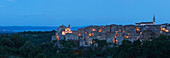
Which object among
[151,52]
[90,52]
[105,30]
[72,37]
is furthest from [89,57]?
[105,30]

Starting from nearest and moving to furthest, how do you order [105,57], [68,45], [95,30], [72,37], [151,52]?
[151,52] < [105,57] < [68,45] < [72,37] < [95,30]

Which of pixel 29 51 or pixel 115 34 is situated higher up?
pixel 115 34

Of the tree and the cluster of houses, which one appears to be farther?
the cluster of houses

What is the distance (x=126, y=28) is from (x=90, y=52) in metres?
11.8

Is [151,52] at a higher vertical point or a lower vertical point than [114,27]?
lower

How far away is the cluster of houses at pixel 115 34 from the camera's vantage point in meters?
26.2

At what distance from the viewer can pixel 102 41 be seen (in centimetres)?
2712

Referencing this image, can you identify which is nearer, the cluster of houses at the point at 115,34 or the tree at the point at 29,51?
the tree at the point at 29,51

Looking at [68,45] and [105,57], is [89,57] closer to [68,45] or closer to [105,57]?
[105,57]

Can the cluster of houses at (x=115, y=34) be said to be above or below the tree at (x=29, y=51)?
above

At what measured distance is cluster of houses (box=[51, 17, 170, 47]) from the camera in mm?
Result: 26234

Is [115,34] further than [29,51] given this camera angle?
Yes

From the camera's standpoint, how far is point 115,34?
91.6 ft

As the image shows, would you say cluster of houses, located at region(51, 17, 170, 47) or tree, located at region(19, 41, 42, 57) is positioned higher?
cluster of houses, located at region(51, 17, 170, 47)
